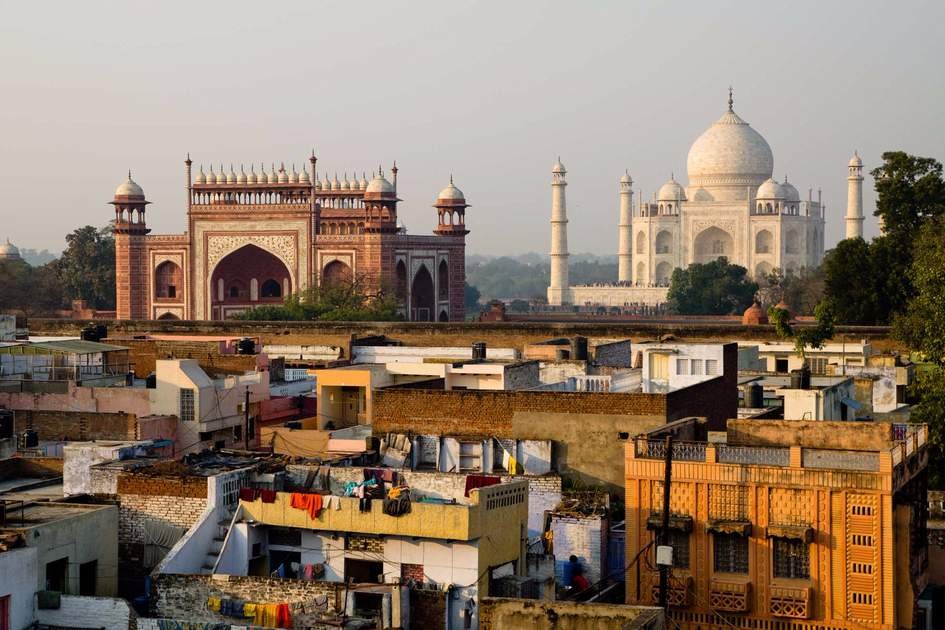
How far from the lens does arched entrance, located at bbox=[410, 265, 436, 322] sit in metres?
56.6

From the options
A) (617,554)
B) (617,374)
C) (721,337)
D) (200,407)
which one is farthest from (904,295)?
(617,554)

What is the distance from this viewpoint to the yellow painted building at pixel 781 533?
1346 centimetres

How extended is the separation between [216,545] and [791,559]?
15.7 feet

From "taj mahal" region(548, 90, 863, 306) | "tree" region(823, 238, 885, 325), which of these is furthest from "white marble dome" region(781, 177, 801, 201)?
"tree" region(823, 238, 885, 325)

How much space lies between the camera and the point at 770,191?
8344 centimetres

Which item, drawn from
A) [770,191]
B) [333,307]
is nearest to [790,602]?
[333,307]

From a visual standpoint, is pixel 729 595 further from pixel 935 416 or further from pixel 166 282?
pixel 166 282

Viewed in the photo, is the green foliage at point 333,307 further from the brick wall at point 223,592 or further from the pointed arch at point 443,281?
the brick wall at point 223,592

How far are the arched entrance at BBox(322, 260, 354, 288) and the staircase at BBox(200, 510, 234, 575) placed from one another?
3945cm

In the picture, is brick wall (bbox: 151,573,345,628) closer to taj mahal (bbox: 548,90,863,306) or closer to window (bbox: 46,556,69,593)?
window (bbox: 46,556,69,593)

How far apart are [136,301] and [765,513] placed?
45.4 meters

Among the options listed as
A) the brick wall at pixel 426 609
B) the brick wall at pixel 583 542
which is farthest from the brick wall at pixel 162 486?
the brick wall at pixel 583 542

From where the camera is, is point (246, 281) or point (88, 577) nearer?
point (88, 577)

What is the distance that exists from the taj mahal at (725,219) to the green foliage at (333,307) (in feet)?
110
